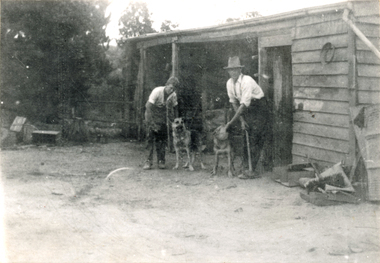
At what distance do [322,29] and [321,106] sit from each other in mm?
1337

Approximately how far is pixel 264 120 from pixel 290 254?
399 cm

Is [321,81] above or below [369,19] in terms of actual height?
below

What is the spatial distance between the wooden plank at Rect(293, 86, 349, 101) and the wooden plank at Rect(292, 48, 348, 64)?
1.63 ft

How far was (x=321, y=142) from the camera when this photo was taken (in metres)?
6.96

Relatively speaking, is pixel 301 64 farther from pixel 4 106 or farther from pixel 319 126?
pixel 4 106

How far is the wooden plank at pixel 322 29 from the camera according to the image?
21.1 feet

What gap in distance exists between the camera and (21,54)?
Answer: 40.5ft

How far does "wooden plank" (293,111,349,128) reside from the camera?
6.50m

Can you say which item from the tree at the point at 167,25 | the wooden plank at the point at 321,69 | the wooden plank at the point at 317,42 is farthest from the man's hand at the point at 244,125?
the tree at the point at 167,25

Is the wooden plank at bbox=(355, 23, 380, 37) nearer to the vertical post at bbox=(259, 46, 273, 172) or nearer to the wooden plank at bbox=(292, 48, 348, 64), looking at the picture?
the wooden plank at bbox=(292, 48, 348, 64)

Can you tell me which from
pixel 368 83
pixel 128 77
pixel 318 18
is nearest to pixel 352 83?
pixel 368 83

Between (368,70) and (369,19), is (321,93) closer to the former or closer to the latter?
(368,70)

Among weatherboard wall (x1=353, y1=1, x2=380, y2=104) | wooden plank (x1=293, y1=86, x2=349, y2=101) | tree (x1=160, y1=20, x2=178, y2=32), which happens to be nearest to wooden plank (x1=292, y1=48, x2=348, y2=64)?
weatherboard wall (x1=353, y1=1, x2=380, y2=104)

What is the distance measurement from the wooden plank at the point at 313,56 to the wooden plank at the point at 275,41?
0.97 feet
